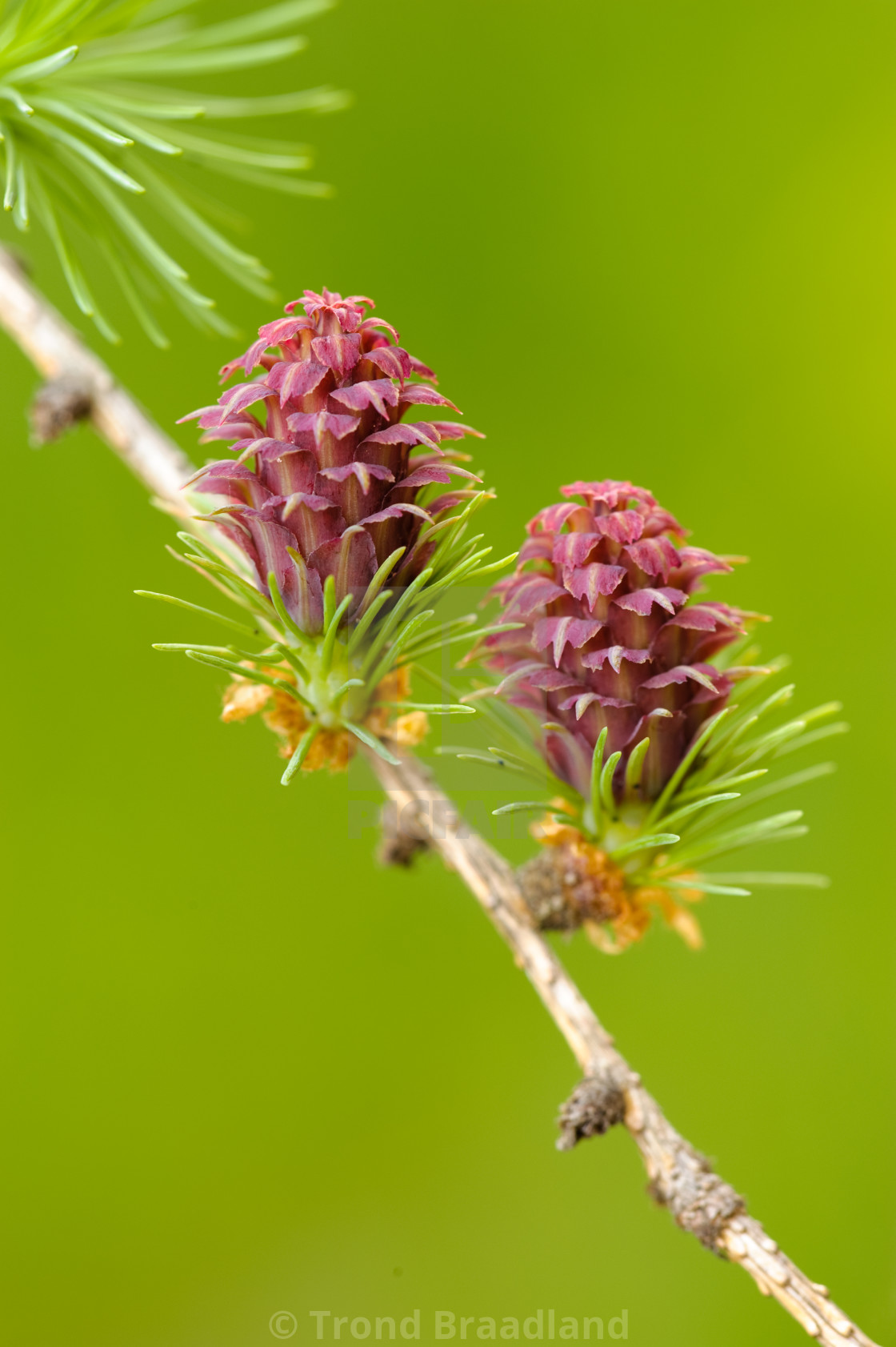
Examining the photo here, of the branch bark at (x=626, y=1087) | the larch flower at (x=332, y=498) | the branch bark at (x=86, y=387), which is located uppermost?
the branch bark at (x=86, y=387)

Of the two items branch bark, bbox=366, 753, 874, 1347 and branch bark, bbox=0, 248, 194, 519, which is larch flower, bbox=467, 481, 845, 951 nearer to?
branch bark, bbox=366, 753, 874, 1347

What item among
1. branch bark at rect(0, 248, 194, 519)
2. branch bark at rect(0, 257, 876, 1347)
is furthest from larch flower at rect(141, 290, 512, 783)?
branch bark at rect(0, 248, 194, 519)

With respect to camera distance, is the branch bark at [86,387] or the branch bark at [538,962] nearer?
the branch bark at [538,962]

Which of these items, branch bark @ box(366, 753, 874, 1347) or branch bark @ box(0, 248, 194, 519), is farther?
branch bark @ box(0, 248, 194, 519)

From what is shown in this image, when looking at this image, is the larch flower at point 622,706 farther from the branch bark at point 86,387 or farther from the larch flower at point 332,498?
the branch bark at point 86,387

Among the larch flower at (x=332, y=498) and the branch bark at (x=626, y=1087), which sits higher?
the larch flower at (x=332, y=498)

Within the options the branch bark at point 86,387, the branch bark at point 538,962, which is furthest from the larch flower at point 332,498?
the branch bark at point 86,387

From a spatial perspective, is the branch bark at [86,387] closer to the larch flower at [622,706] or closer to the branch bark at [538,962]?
the branch bark at [538,962]

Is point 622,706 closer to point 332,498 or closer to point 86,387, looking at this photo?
point 332,498
